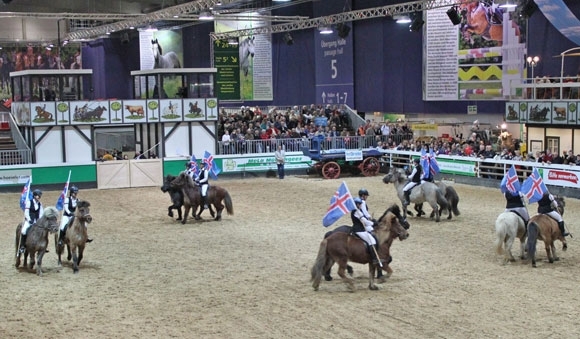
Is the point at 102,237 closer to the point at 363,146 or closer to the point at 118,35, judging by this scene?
the point at 363,146

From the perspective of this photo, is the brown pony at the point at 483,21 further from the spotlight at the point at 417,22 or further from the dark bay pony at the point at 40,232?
the dark bay pony at the point at 40,232

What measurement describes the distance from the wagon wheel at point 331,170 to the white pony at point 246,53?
15.9 metres

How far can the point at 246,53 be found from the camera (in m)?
44.0

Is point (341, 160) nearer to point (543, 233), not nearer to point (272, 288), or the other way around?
point (543, 233)

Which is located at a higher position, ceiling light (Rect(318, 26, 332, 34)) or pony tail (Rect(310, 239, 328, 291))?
ceiling light (Rect(318, 26, 332, 34))

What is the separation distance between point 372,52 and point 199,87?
10121 millimetres

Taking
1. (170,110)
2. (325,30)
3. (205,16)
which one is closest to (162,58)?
(205,16)

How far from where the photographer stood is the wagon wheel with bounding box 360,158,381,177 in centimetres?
3052

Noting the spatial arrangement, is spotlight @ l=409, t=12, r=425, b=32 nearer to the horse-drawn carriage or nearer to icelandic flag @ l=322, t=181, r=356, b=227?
the horse-drawn carriage

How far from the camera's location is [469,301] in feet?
38.2

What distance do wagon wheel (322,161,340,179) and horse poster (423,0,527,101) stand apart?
256 inches

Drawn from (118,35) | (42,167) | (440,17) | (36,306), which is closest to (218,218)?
(36,306)

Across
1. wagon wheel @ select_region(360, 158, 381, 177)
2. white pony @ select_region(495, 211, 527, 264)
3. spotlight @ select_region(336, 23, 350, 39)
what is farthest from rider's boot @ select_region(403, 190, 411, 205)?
spotlight @ select_region(336, 23, 350, 39)

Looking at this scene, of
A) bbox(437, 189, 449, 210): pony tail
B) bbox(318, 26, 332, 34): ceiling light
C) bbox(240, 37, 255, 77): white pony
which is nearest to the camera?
bbox(437, 189, 449, 210): pony tail
